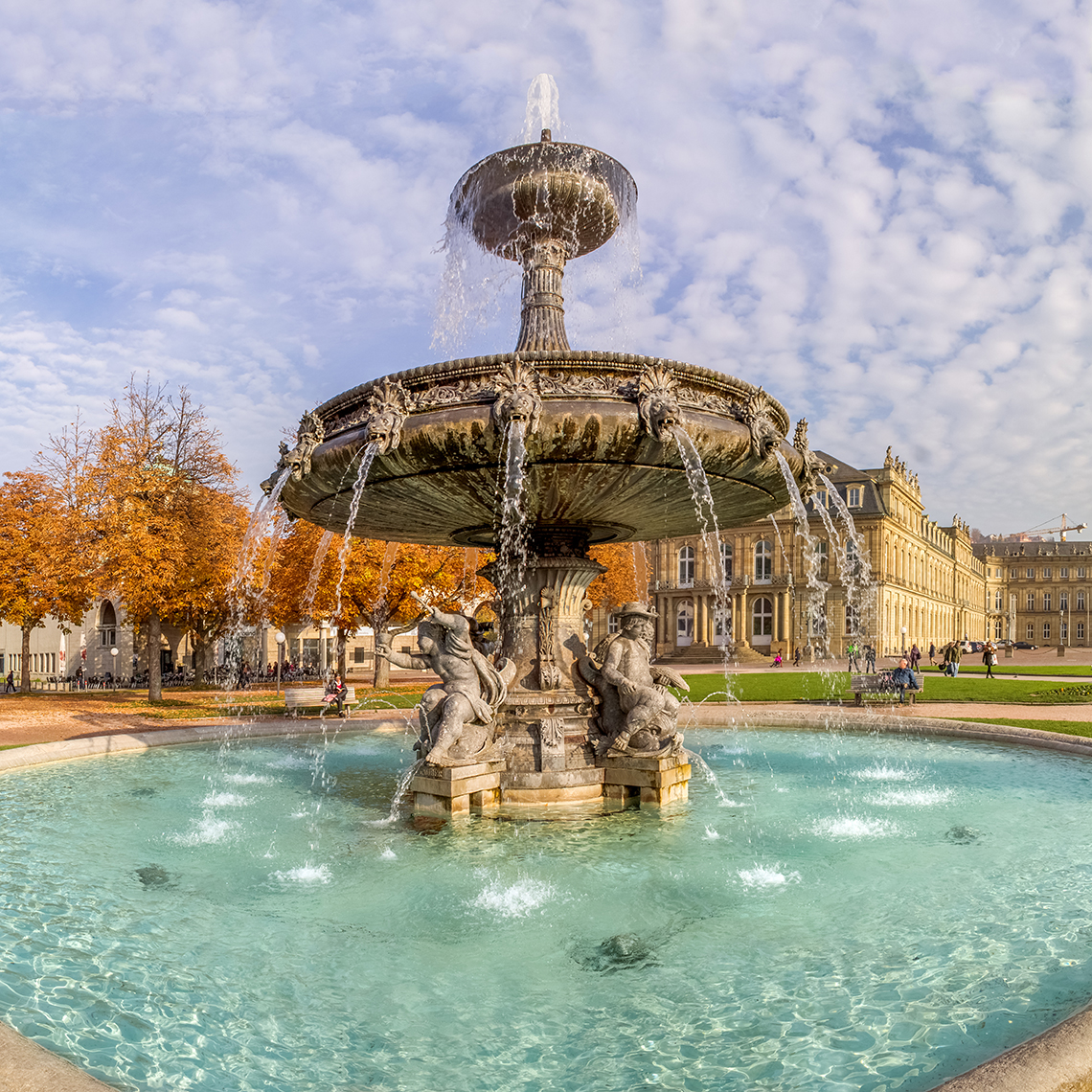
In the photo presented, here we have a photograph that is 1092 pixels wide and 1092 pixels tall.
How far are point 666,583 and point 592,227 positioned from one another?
65559 millimetres

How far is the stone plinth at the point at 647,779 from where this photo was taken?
25.8 ft

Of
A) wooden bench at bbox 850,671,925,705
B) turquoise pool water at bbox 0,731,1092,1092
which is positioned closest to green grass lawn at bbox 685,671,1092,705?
wooden bench at bbox 850,671,925,705

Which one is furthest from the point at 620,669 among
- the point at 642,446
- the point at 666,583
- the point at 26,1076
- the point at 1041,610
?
the point at 1041,610

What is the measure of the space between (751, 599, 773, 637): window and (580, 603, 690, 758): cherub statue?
63.2m

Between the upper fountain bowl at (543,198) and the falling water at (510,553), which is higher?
the upper fountain bowl at (543,198)

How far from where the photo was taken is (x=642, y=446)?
6.65m

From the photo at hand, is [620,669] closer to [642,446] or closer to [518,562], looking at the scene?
[518,562]

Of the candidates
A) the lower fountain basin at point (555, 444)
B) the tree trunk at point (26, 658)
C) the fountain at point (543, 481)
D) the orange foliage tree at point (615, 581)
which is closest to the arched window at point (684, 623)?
the orange foliage tree at point (615, 581)

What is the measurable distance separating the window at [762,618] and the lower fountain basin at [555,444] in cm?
6327

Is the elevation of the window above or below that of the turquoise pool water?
above

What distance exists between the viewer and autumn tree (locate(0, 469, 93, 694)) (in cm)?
2739

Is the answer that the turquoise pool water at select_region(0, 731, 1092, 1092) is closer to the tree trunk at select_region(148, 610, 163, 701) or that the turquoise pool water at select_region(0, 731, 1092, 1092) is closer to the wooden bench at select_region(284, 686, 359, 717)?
the wooden bench at select_region(284, 686, 359, 717)

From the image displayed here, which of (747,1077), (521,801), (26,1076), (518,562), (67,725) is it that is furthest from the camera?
(67,725)

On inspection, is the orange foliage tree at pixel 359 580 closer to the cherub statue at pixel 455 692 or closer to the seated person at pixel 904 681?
the seated person at pixel 904 681
